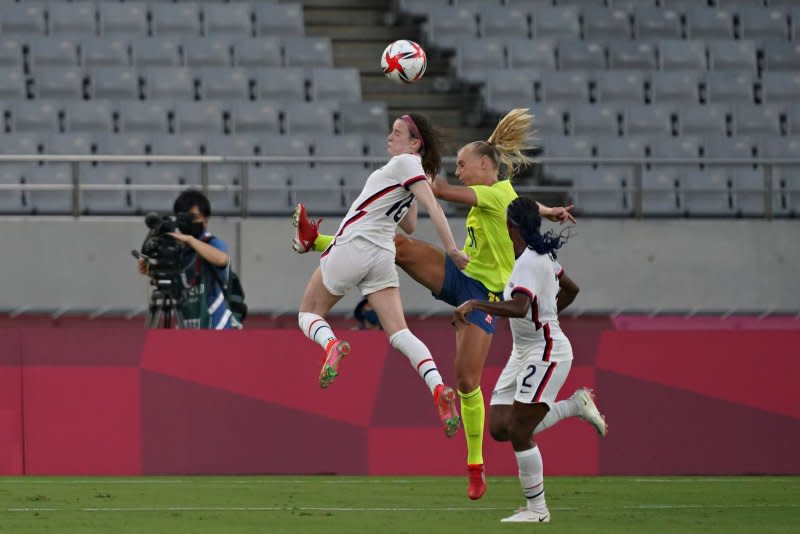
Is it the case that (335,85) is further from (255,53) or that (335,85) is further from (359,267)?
(359,267)

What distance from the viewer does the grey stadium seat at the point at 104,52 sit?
63.7 feet

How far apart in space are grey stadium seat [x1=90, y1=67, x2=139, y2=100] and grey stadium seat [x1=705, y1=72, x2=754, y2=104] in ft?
23.5

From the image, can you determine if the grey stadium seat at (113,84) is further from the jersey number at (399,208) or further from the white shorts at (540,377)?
the white shorts at (540,377)

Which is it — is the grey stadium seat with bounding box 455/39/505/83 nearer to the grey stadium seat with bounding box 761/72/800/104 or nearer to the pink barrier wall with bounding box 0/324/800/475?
the grey stadium seat with bounding box 761/72/800/104

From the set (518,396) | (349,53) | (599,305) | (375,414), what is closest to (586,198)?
(599,305)

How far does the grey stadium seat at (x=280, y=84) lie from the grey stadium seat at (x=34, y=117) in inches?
98.3

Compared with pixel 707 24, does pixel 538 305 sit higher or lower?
lower

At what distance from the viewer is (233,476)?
12.5m

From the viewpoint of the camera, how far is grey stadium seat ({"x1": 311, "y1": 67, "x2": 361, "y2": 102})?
64.8ft

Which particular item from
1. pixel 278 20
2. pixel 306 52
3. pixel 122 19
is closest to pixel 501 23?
pixel 306 52

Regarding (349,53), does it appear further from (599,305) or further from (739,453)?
(739,453)

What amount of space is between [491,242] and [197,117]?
8998mm

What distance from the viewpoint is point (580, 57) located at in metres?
20.9

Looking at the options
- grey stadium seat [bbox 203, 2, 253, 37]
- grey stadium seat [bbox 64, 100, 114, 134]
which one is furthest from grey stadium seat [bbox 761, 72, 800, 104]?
grey stadium seat [bbox 64, 100, 114, 134]
